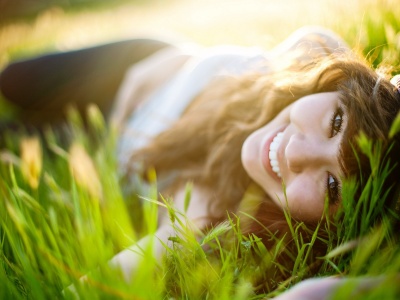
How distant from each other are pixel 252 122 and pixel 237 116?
0.31ft

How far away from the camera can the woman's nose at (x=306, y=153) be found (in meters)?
1.11

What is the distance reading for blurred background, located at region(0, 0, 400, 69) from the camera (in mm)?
1483

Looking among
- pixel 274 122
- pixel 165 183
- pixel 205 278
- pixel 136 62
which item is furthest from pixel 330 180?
pixel 136 62

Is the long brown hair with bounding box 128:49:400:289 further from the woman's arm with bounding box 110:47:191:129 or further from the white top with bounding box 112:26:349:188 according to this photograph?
the woman's arm with bounding box 110:47:191:129

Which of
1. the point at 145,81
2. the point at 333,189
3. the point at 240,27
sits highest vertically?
the point at 240,27

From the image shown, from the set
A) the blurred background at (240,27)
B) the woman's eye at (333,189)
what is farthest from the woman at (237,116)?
the blurred background at (240,27)

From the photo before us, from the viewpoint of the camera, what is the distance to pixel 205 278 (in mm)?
841

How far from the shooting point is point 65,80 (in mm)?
2320

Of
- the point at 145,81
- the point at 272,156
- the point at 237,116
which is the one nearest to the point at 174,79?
the point at 145,81

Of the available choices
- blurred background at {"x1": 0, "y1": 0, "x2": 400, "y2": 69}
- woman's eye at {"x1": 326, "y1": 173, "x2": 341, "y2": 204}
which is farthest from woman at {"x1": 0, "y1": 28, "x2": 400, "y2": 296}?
blurred background at {"x1": 0, "y1": 0, "x2": 400, "y2": 69}

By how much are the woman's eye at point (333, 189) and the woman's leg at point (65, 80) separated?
4.84 ft

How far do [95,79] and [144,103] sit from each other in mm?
349

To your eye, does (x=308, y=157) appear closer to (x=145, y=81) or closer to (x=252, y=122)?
(x=252, y=122)

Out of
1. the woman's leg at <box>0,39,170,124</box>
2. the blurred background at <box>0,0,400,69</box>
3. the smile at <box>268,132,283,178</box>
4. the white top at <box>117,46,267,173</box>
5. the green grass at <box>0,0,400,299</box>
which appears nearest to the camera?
the green grass at <box>0,0,400,299</box>
